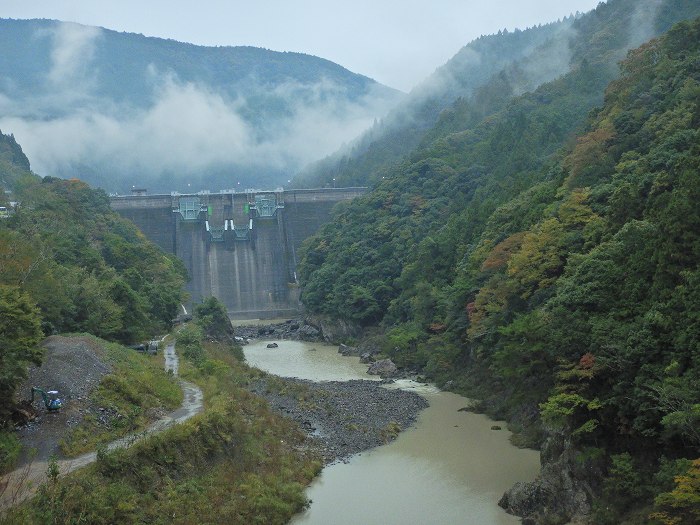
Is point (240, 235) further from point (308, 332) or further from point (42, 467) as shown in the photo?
point (42, 467)

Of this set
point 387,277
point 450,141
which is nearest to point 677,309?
point 387,277

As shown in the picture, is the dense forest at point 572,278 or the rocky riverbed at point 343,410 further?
the rocky riverbed at point 343,410

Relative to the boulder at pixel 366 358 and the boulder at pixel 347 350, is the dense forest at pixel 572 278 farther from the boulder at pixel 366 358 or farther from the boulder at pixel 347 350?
the boulder at pixel 347 350

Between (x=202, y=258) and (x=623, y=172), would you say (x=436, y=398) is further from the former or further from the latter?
(x=202, y=258)

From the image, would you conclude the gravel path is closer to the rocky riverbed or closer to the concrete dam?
the rocky riverbed

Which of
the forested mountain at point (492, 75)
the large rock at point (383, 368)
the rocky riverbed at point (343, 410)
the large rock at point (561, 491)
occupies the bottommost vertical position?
the large rock at point (383, 368)

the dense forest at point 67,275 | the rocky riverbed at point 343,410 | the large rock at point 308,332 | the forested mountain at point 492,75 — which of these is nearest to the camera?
the dense forest at point 67,275

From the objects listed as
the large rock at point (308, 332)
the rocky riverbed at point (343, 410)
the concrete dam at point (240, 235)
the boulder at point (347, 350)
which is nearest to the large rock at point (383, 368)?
the rocky riverbed at point (343, 410)

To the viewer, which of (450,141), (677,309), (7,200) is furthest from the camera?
(450,141)
